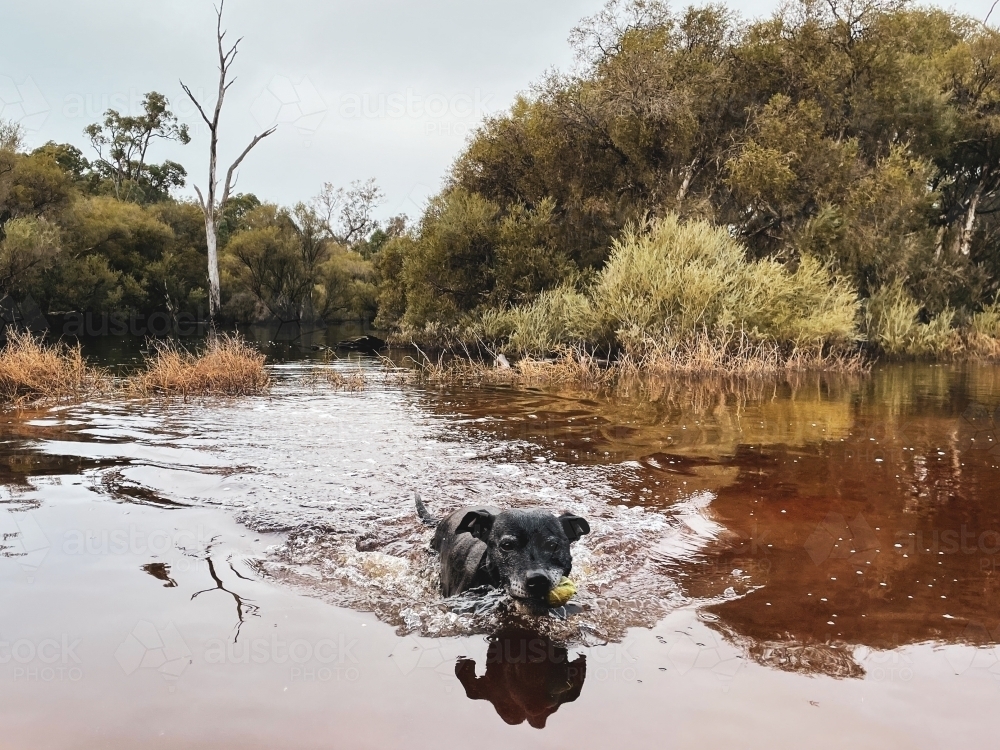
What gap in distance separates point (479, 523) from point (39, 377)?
37.6 feet

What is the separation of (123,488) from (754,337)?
51.7 ft

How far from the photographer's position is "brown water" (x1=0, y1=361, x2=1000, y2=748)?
292 centimetres

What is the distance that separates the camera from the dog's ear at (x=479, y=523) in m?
4.16

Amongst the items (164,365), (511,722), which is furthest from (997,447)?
(164,365)

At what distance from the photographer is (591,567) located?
4898 mm

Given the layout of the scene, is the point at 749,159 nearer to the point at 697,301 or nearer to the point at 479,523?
the point at 697,301

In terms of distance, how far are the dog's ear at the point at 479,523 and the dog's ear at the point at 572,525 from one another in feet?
1.43

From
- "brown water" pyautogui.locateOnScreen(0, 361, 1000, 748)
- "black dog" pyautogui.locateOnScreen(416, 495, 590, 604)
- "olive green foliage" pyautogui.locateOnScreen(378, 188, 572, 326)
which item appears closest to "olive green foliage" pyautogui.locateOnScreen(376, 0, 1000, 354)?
"olive green foliage" pyautogui.locateOnScreen(378, 188, 572, 326)

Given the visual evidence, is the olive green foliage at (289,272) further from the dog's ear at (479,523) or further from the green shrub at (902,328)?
the dog's ear at (479,523)

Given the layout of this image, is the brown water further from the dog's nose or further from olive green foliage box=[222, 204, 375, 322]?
olive green foliage box=[222, 204, 375, 322]

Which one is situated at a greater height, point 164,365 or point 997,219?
point 997,219

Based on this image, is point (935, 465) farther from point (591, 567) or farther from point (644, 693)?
point (644, 693)

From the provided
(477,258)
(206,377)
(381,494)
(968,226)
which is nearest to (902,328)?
(968,226)

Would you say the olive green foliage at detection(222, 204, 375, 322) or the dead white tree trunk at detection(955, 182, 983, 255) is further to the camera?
the olive green foliage at detection(222, 204, 375, 322)
